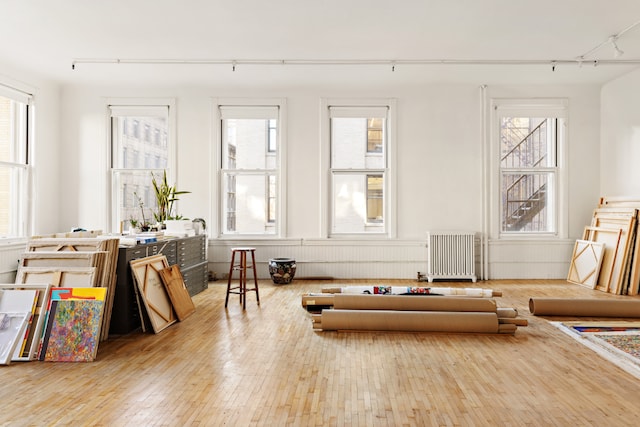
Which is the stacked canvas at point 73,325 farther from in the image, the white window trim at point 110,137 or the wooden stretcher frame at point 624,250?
the wooden stretcher frame at point 624,250

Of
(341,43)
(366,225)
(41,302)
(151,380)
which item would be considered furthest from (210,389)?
(366,225)

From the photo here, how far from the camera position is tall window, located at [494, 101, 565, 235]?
7594 millimetres

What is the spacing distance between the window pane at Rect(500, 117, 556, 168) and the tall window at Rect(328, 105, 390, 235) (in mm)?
1960

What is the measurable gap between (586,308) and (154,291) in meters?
4.41

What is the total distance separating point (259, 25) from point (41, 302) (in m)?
3.47

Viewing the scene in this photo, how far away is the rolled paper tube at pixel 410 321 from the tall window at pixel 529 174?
378 cm

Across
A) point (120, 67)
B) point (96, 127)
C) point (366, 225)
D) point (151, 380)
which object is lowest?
point (151, 380)

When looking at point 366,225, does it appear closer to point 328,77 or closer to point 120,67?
point 328,77

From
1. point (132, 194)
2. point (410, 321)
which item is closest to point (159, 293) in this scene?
point (410, 321)

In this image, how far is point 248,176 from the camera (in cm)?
768

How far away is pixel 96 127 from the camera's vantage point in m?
7.48

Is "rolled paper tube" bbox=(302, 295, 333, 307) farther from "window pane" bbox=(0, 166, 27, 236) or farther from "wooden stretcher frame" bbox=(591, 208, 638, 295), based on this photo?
"window pane" bbox=(0, 166, 27, 236)

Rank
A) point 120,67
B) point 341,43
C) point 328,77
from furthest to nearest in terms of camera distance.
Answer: point 328,77
point 120,67
point 341,43

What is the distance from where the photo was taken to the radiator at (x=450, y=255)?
728 cm
